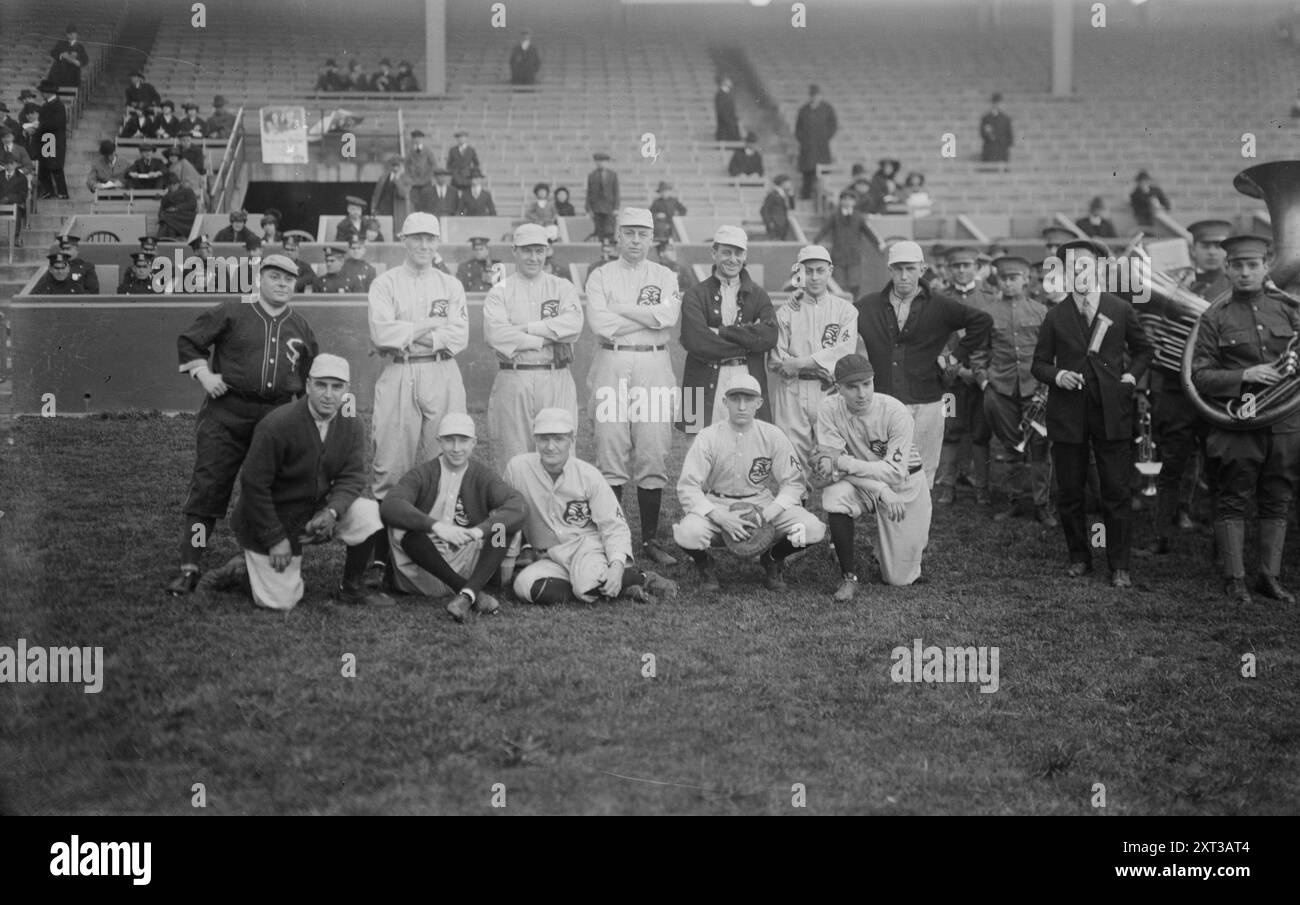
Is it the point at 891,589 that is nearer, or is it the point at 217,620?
the point at 217,620

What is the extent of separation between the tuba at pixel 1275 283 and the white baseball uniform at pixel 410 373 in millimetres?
4491

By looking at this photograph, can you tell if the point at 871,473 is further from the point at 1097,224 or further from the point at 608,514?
the point at 1097,224

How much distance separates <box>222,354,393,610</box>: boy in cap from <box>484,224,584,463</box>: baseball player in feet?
4.10

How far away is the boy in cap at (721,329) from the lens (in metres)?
8.27

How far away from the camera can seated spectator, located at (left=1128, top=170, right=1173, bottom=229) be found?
19.8 m

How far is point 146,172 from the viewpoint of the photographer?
50.0 feet

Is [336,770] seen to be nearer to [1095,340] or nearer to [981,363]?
[1095,340]

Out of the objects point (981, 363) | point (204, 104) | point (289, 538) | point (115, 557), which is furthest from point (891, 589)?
point (204, 104)

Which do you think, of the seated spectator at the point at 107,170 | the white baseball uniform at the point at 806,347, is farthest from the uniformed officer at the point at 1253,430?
the seated spectator at the point at 107,170

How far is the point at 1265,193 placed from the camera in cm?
849

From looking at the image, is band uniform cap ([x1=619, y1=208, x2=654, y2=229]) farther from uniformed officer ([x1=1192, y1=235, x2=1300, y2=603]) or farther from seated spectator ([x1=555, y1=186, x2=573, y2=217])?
seated spectator ([x1=555, y1=186, x2=573, y2=217])

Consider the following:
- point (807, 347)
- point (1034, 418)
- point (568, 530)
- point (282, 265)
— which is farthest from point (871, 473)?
point (282, 265)

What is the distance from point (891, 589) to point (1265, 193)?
12.2 feet

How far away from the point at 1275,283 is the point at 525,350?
490cm
